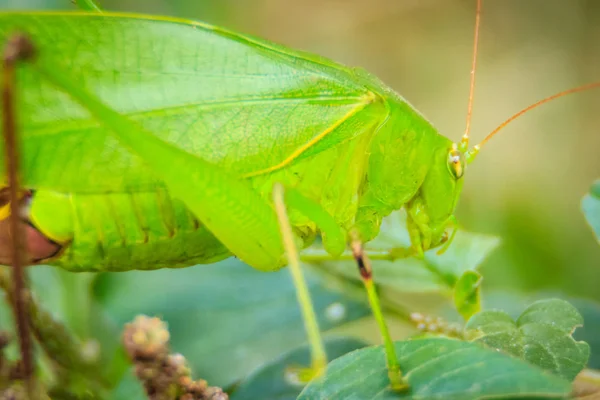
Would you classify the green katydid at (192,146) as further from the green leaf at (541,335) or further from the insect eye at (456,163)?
the green leaf at (541,335)

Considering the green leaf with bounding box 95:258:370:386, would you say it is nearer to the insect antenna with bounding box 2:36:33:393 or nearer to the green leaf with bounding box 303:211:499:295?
the green leaf with bounding box 303:211:499:295

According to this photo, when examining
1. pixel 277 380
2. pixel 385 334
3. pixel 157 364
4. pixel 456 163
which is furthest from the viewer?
pixel 456 163

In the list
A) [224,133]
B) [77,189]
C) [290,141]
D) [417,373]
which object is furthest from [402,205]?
[77,189]

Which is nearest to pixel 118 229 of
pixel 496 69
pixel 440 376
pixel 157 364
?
pixel 157 364

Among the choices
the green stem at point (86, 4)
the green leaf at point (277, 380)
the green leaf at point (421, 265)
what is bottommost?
the green leaf at point (277, 380)

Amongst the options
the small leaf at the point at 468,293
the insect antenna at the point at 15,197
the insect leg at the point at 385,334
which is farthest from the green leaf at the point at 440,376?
the insect antenna at the point at 15,197

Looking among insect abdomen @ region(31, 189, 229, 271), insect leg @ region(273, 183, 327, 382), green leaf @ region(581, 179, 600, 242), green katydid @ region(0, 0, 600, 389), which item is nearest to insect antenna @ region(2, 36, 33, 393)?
green katydid @ region(0, 0, 600, 389)

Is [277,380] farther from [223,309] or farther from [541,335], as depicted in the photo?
[541,335]
